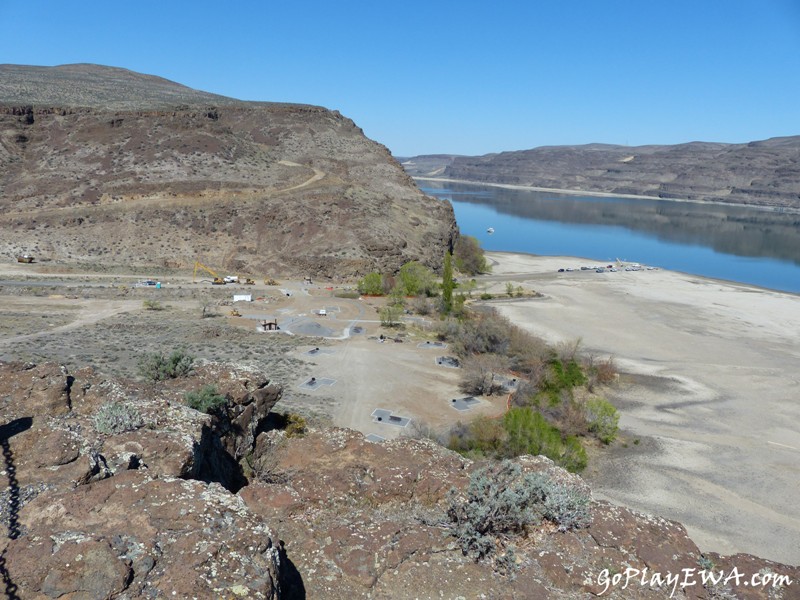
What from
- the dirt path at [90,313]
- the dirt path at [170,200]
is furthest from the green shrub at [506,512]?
the dirt path at [170,200]

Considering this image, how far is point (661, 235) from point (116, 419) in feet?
445

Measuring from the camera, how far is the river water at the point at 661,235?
93688 mm

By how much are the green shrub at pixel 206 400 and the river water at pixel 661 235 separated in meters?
83.5

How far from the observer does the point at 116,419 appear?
9.94m

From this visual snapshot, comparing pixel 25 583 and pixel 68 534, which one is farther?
pixel 68 534

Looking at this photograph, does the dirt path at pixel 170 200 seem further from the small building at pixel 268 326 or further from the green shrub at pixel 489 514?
the green shrub at pixel 489 514

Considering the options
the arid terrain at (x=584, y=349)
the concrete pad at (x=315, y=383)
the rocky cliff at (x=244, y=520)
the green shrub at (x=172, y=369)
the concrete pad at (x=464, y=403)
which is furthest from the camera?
the concrete pad at (x=315, y=383)

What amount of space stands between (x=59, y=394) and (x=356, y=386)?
18.9m

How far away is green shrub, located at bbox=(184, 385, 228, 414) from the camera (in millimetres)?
12047

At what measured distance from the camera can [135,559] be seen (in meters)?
6.44

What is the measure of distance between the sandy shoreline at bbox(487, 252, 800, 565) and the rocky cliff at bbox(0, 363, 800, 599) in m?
12.2

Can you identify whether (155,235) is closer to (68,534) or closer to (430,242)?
(430,242)

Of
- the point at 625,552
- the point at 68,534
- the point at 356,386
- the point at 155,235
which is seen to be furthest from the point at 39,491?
the point at 155,235

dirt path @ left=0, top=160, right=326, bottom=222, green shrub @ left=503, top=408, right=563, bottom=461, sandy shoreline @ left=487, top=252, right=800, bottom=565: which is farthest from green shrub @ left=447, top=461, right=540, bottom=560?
dirt path @ left=0, top=160, right=326, bottom=222
